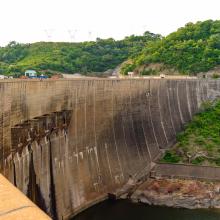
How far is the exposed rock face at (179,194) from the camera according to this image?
31.2 metres

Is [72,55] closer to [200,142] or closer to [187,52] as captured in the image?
[187,52]

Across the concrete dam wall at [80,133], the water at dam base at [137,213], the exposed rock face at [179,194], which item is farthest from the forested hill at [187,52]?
the water at dam base at [137,213]

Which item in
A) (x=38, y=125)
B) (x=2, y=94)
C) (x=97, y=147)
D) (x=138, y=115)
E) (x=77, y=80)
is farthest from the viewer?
(x=138, y=115)

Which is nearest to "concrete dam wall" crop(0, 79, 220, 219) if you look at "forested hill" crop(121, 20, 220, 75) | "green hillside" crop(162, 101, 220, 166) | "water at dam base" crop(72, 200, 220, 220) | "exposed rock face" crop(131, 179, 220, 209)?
"water at dam base" crop(72, 200, 220, 220)

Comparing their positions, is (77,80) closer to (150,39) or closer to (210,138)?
(210,138)

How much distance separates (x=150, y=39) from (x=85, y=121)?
66.1 m

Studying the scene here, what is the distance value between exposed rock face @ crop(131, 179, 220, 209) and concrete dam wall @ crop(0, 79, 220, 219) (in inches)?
74.3

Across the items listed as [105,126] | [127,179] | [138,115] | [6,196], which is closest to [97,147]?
[105,126]

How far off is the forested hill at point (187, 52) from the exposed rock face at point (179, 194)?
26458 millimetres

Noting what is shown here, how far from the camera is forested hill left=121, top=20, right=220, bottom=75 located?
2254 inches

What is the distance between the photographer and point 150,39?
302ft

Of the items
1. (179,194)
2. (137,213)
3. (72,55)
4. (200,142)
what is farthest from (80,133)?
(72,55)

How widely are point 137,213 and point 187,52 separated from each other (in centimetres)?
3610

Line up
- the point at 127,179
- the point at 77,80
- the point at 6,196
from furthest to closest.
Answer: the point at 127,179 < the point at 77,80 < the point at 6,196
